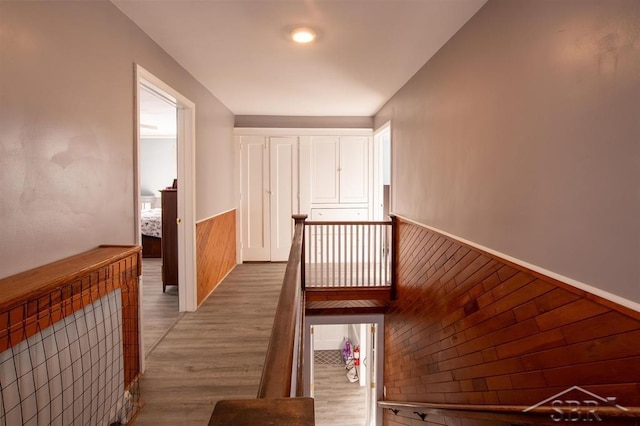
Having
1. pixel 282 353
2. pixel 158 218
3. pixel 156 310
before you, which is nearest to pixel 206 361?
pixel 156 310

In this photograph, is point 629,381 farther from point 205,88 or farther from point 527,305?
point 205,88

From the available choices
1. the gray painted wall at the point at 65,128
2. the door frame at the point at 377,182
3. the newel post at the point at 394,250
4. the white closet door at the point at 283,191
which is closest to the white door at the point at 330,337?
the white closet door at the point at 283,191

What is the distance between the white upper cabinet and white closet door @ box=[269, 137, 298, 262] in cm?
30

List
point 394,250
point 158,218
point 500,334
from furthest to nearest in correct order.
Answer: point 158,218, point 394,250, point 500,334

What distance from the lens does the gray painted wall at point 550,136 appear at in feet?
3.85

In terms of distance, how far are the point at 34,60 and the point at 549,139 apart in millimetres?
2237

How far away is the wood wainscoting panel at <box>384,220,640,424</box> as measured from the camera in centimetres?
120

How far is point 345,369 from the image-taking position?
715 centimetres

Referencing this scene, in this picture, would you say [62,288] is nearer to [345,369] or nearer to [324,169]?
[324,169]

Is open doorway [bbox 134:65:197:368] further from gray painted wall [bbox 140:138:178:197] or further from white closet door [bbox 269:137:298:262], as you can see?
gray painted wall [bbox 140:138:178:197]

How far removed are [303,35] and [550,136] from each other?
176cm

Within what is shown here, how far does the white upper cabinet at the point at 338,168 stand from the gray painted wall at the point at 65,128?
329cm

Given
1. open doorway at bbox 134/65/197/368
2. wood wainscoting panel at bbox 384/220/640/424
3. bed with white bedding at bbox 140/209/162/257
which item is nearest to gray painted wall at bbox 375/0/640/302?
wood wainscoting panel at bbox 384/220/640/424

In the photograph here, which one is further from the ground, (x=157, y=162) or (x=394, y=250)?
(x=157, y=162)
